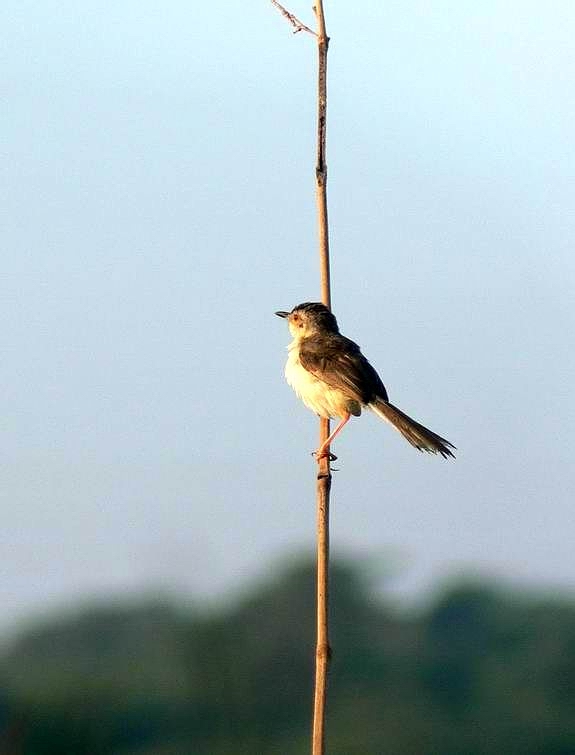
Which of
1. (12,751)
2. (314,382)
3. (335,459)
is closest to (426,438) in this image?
(335,459)

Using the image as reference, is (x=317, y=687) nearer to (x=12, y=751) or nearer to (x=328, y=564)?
(x=328, y=564)

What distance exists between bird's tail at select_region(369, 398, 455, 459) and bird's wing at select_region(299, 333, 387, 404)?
0.50ft

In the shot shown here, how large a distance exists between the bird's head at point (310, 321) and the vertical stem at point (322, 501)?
2.26 metres

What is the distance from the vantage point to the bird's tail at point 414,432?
4.80 meters

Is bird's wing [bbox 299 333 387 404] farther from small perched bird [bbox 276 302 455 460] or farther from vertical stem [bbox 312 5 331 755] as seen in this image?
vertical stem [bbox 312 5 331 755]

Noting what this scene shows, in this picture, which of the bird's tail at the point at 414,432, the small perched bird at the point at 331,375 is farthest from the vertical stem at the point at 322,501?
the small perched bird at the point at 331,375

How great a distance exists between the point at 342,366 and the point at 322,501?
8.21ft

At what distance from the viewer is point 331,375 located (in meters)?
5.72

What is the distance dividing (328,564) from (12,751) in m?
1.25

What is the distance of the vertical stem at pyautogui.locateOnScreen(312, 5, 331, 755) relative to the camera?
2.86 metres

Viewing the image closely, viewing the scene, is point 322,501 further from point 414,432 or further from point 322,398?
point 322,398

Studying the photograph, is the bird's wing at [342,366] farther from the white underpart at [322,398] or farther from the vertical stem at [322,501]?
the vertical stem at [322,501]

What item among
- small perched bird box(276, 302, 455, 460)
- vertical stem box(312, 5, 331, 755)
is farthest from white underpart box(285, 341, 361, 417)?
vertical stem box(312, 5, 331, 755)

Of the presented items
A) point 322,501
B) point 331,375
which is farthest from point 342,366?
point 322,501
